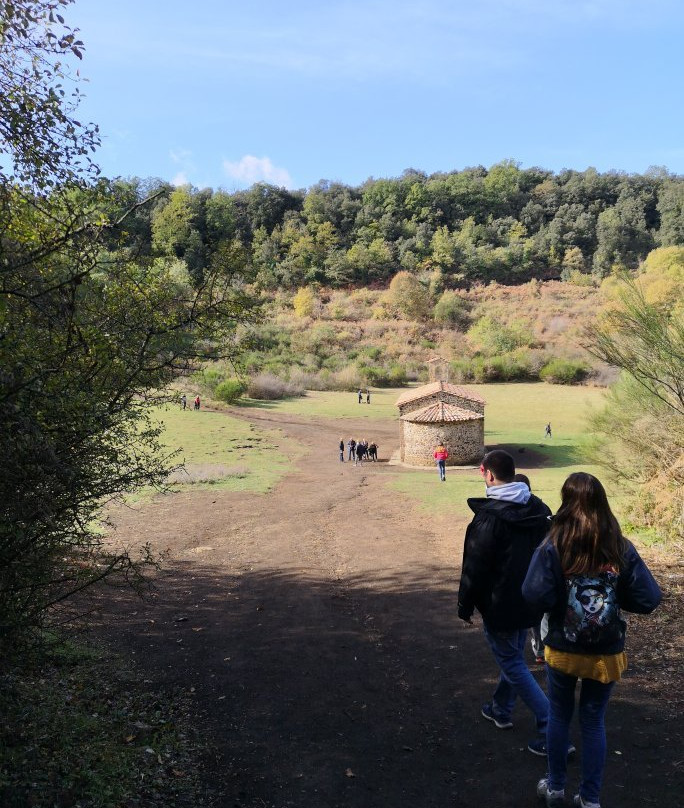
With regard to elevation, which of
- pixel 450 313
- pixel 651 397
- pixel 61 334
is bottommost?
pixel 651 397

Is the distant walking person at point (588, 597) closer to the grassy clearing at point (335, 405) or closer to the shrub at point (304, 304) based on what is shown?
the grassy clearing at point (335, 405)

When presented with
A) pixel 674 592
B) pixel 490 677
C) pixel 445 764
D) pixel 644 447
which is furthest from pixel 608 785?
pixel 644 447

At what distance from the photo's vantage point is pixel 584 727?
3344 mm

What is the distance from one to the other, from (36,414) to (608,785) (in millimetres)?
4042

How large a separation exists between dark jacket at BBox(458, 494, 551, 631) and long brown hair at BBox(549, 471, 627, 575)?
753 millimetres

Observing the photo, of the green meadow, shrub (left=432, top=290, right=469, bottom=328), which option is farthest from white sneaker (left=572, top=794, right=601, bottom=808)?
shrub (left=432, top=290, right=469, bottom=328)

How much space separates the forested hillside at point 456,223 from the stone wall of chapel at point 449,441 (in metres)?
65.9

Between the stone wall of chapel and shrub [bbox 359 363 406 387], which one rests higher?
shrub [bbox 359 363 406 387]

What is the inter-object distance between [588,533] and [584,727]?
3.49ft

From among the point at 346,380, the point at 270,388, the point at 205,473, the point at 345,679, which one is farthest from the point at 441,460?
the point at 346,380

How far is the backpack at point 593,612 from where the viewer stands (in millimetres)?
3217

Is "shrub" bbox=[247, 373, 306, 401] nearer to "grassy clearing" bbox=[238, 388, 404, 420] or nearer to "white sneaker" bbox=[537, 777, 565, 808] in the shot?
"grassy clearing" bbox=[238, 388, 404, 420]

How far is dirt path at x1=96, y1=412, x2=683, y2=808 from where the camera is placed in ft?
13.0

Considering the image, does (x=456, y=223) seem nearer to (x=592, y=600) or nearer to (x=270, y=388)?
(x=270, y=388)
